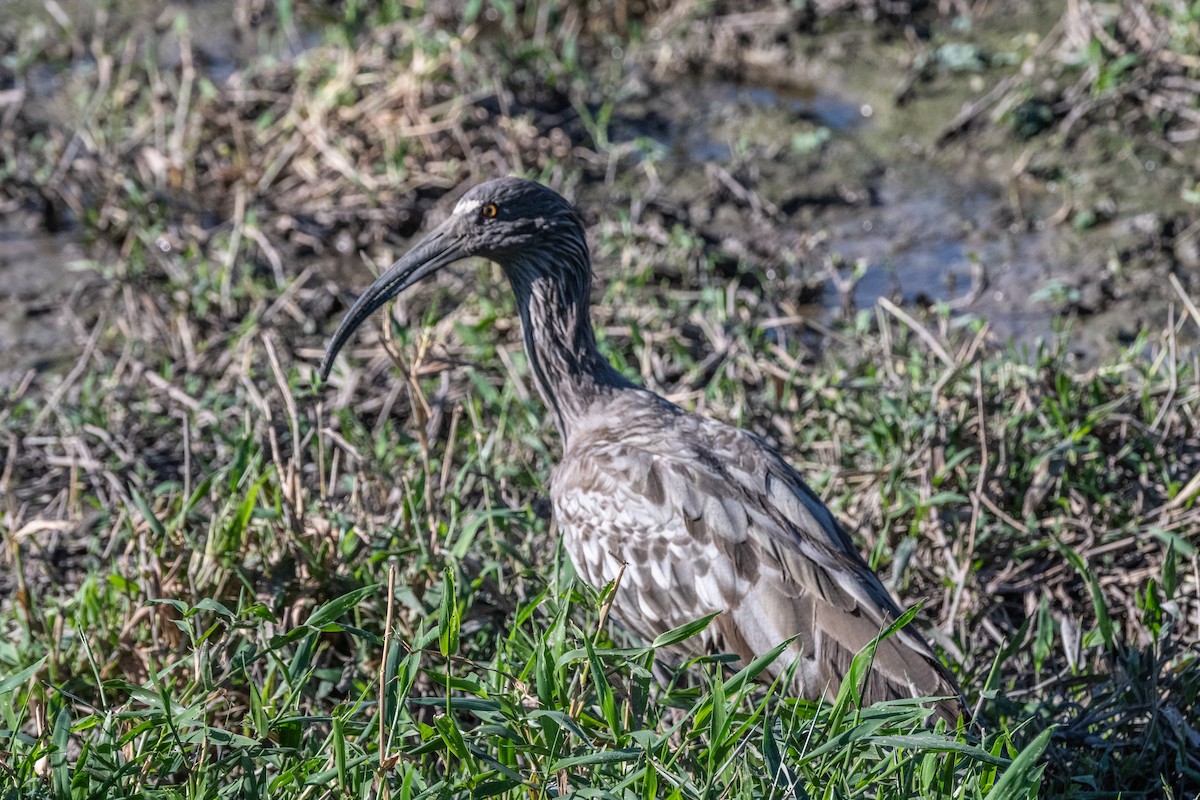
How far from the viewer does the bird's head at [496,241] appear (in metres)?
3.85

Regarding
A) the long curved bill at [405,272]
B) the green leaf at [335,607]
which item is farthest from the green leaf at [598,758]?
the long curved bill at [405,272]

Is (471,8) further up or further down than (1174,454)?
further up

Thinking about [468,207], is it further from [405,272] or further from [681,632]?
[681,632]

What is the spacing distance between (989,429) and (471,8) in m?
3.97

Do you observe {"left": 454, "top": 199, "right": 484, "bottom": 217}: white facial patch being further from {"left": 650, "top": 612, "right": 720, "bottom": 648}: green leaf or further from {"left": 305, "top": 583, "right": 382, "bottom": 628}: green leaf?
{"left": 650, "top": 612, "right": 720, "bottom": 648}: green leaf

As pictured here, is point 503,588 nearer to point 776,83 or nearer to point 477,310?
point 477,310

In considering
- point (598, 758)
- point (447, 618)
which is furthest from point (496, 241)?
point (598, 758)

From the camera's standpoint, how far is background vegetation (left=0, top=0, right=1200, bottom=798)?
286cm

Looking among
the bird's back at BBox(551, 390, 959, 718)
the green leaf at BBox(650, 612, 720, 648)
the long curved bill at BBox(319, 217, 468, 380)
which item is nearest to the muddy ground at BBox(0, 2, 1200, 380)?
the bird's back at BBox(551, 390, 959, 718)

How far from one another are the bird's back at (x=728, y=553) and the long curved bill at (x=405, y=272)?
2.29 feet

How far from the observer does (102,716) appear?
9.61 feet

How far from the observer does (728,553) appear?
347 centimetres

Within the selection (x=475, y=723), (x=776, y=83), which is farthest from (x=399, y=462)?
(x=776, y=83)

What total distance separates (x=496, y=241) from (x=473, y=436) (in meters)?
0.85
